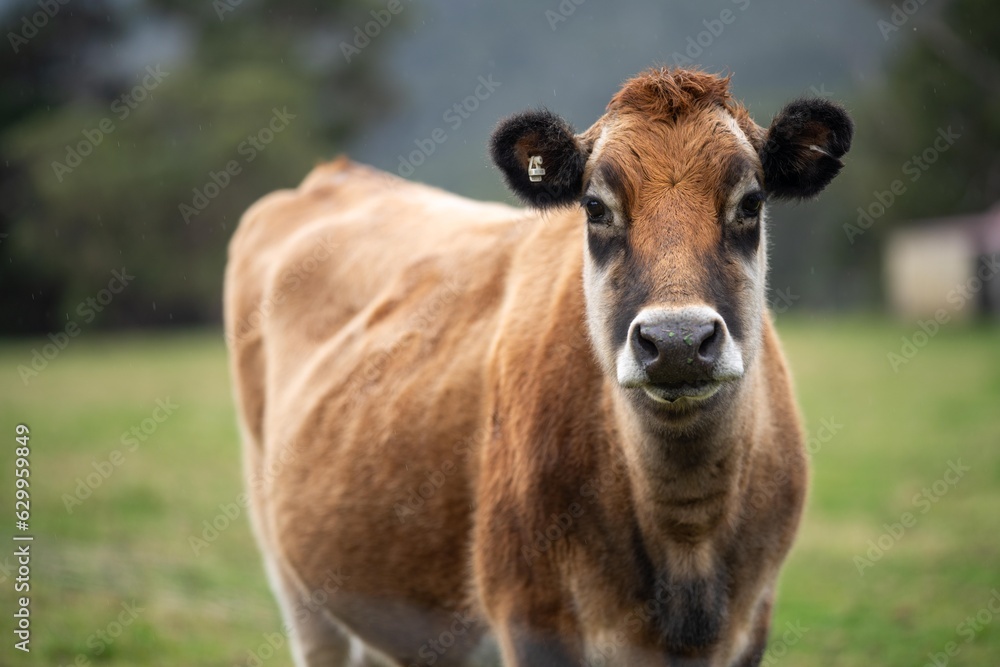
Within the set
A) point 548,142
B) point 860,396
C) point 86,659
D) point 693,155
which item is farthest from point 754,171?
point 860,396

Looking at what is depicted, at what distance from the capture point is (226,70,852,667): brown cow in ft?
11.9

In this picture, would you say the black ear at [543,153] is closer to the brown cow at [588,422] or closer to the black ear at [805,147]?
the brown cow at [588,422]

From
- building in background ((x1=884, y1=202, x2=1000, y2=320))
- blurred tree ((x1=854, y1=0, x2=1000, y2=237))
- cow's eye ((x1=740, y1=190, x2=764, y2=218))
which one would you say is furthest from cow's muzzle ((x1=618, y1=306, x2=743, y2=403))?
blurred tree ((x1=854, y1=0, x2=1000, y2=237))

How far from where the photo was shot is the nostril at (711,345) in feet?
10.6

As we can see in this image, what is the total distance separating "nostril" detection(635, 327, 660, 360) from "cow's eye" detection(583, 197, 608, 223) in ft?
2.17

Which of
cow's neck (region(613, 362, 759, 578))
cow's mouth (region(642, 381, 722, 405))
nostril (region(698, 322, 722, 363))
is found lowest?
cow's neck (region(613, 362, 759, 578))

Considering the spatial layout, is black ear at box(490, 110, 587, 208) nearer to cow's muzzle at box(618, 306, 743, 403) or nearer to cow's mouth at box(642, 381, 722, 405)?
cow's muzzle at box(618, 306, 743, 403)

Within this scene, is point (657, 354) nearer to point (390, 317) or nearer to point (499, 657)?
point (499, 657)

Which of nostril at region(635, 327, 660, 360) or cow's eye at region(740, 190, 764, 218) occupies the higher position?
cow's eye at region(740, 190, 764, 218)

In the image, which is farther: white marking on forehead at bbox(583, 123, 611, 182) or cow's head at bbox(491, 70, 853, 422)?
white marking on forehead at bbox(583, 123, 611, 182)

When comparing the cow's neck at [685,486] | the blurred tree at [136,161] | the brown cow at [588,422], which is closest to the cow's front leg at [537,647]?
the brown cow at [588,422]

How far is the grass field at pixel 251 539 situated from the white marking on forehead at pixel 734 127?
3883 millimetres

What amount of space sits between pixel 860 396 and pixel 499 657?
1402cm

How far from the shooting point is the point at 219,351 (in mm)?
30547
